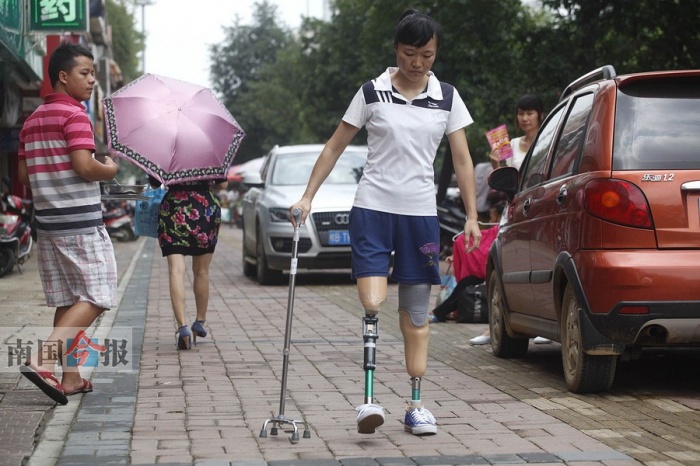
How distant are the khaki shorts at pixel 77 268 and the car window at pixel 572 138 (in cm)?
254

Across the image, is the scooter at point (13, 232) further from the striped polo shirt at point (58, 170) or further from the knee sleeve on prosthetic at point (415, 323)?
the knee sleeve on prosthetic at point (415, 323)

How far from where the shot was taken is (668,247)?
6336 millimetres

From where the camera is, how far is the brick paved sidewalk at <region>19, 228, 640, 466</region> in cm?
521

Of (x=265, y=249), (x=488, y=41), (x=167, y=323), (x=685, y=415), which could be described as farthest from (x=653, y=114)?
(x=488, y=41)

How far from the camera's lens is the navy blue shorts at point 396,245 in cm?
569

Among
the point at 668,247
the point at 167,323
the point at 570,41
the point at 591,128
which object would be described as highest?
the point at 570,41

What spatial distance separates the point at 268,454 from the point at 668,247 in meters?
2.34

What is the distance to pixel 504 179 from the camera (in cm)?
802

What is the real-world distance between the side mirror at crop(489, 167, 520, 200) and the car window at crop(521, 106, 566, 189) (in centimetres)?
12

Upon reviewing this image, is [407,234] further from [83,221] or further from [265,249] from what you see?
[265,249]

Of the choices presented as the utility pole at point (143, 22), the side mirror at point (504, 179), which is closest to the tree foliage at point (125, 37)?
the utility pole at point (143, 22)

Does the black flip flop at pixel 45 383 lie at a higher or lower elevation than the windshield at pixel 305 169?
lower

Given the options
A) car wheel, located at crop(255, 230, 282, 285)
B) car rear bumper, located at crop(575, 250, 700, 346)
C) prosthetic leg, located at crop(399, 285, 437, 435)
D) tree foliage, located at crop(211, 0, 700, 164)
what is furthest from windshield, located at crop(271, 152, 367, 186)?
prosthetic leg, located at crop(399, 285, 437, 435)

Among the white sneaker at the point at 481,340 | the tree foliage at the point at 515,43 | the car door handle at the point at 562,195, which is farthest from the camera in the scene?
the tree foliage at the point at 515,43
